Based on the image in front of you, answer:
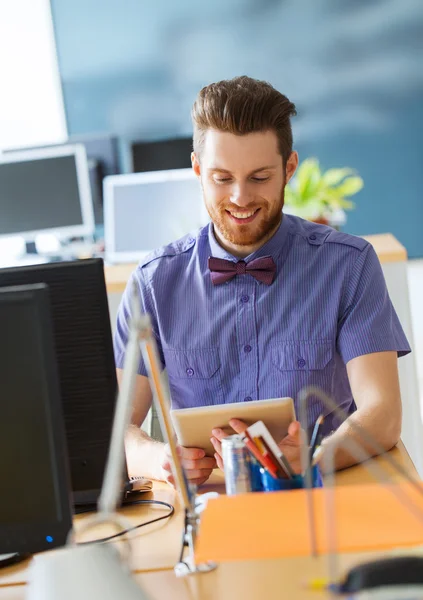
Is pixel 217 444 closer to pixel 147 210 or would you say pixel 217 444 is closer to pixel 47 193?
pixel 147 210

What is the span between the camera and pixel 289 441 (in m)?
1.42

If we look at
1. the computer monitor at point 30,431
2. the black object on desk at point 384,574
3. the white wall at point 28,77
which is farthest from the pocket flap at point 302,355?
the white wall at point 28,77

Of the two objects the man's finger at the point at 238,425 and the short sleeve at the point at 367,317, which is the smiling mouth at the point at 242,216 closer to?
the short sleeve at the point at 367,317

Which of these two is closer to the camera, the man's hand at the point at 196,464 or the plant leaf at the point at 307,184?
the man's hand at the point at 196,464

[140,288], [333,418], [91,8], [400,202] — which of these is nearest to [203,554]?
[333,418]

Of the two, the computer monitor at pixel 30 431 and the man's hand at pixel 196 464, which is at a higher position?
the computer monitor at pixel 30 431

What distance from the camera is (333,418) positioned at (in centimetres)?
187

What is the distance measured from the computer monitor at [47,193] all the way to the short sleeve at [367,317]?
304 cm

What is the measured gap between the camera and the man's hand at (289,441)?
4.55 ft

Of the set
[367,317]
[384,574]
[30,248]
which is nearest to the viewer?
[384,574]

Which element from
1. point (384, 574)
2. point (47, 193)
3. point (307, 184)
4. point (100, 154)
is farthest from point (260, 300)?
point (100, 154)

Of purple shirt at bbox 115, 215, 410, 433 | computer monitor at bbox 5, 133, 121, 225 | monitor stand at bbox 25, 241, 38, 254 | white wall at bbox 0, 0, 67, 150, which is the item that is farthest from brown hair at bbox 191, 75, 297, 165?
white wall at bbox 0, 0, 67, 150

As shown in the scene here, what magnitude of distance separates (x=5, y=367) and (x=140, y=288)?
3.00ft

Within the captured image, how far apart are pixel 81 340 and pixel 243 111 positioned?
0.78m
